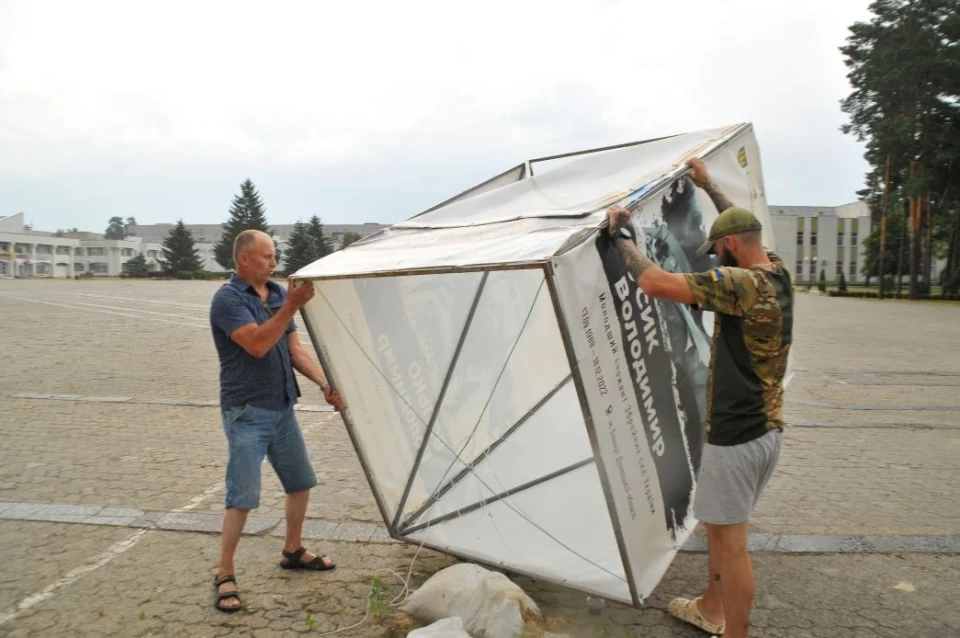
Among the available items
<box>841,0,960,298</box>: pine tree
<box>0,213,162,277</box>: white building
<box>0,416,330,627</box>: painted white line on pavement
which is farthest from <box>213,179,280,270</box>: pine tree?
<box>0,416,330,627</box>: painted white line on pavement

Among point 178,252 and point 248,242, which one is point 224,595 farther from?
point 178,252

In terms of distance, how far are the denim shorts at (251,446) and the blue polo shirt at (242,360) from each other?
55 mm

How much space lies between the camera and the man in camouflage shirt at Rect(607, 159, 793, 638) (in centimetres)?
281

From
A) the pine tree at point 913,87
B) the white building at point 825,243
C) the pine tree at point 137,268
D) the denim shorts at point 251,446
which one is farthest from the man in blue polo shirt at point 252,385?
the white building at point 825,243

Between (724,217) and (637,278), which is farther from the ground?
(724,217)

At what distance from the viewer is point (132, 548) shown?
4.37 meters

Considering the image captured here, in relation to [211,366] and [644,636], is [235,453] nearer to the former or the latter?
[644,636]

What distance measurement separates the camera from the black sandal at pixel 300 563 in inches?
158

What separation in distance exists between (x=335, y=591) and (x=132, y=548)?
1.54 m

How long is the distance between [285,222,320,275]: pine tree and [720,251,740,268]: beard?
227ft

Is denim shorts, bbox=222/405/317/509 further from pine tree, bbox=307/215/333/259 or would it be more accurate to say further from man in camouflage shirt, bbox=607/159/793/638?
pine tree, bbox=307/215/333/259

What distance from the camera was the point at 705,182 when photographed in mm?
3562

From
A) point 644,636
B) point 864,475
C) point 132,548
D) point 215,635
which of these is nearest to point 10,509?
point 132,548


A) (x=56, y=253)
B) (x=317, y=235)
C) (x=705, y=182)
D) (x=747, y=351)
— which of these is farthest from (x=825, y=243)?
Result: (x=56, y=253)
